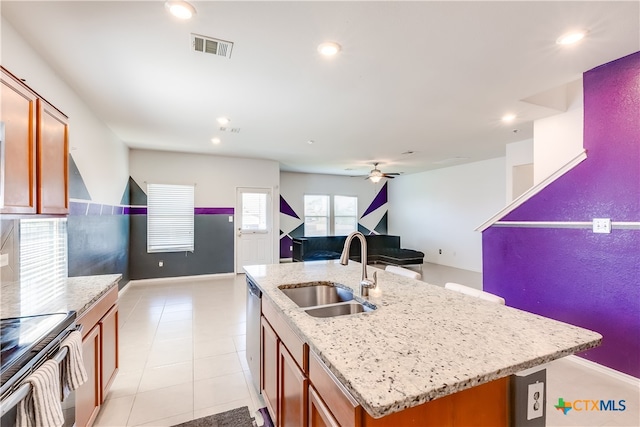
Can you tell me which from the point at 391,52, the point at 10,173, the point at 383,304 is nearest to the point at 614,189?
the point at 391,52

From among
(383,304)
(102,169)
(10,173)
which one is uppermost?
(102,169)

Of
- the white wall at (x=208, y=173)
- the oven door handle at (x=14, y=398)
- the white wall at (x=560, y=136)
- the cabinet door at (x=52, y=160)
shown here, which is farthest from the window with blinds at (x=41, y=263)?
the white wall at (x=560, y=136)

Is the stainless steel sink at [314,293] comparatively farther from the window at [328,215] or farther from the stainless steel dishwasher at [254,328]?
the window at [328,215]

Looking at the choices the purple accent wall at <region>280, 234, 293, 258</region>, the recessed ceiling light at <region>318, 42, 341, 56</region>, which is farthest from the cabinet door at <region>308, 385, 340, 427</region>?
the purple accent wall at <region>280, 234, 293, 258</region>

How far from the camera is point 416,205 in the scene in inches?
348

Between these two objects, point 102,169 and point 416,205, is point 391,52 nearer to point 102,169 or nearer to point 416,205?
point 102,169

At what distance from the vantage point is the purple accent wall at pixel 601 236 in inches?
91.7

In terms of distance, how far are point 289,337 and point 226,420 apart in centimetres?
105

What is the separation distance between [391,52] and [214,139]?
3569 millimetres

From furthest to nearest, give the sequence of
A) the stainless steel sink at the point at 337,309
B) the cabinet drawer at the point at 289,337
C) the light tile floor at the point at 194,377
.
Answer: the light tile floor at the point at 194,377 < the stainless steel sink at the point at 337,309 < the cabinet drawer at the point at 289,337

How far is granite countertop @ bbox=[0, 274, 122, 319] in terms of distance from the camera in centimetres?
153

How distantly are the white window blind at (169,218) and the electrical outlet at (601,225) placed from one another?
630 cm

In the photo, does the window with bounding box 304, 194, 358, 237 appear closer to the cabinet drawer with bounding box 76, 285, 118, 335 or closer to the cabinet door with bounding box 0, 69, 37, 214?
the cabinet drawer with bounding box 76, 285, 118, 335

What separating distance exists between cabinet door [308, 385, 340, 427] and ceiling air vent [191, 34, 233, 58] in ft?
7.76
